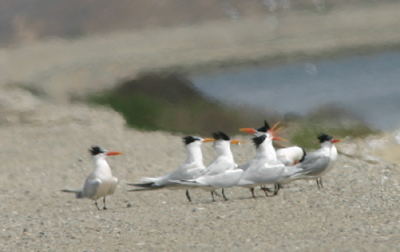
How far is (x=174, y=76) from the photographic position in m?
12.3

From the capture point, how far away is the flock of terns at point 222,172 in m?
6.76

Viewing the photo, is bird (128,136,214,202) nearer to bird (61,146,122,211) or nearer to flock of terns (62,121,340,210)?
flock of terns (62,121,340,210)

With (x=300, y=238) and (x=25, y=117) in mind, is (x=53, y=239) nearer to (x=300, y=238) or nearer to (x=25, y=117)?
(x=300, y=238)

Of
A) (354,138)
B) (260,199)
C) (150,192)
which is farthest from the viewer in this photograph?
(354,138)

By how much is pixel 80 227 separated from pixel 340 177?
300 cm

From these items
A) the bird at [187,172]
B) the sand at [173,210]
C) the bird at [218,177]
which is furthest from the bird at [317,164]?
the bird at [187,172]

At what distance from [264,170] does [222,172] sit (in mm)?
344

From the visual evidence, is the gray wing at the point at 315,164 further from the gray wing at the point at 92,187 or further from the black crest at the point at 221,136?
the gray wing at the point at 92,187

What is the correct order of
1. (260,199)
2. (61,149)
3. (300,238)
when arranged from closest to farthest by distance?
(300,238) < (260,199) < (61,149)

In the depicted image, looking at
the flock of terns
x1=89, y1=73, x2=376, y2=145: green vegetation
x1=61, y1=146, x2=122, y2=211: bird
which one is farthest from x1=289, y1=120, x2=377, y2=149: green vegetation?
x1=61, y1=146, x2=122, y2=211: bird

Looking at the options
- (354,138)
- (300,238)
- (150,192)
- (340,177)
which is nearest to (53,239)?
(300,238)

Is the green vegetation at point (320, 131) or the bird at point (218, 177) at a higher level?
the green vegetation at point (320, 131)

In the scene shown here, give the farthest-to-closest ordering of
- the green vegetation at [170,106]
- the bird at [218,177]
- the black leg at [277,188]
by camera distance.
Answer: the green vegetation at [170,106]
the black leg at [277,188]
the bird at [218,177]

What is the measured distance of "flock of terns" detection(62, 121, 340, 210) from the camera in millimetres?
6758
